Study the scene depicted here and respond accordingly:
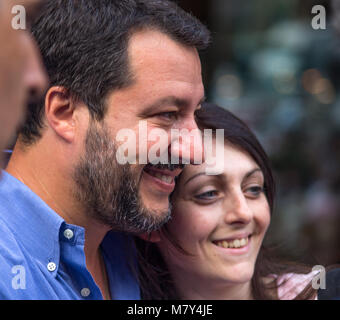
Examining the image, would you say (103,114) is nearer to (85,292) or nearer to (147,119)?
(147,119)

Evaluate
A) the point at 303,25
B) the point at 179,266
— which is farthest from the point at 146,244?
the point at 303,25

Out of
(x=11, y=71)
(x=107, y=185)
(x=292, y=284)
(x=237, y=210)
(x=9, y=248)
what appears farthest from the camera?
(x=292, y=284)

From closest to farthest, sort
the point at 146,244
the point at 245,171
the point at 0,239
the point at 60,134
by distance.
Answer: the point at 0,239 → the point at 60,134 → the point at 245,171 → the point at 146,244

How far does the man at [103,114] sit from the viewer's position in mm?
1616

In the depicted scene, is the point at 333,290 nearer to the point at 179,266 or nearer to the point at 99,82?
the point at 179,266

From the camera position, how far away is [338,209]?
473 centimetres

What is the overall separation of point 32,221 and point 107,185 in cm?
25

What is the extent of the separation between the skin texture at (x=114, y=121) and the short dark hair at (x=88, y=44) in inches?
1.1

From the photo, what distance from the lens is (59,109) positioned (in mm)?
1649

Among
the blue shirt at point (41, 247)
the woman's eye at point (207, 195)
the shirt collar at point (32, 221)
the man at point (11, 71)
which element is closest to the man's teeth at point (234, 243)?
the woman's eye at point (207, 195)

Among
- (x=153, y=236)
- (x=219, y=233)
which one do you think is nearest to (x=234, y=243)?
(x=219, y=233)

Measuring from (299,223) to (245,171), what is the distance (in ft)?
11.1

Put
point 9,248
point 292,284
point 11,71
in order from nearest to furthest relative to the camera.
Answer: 1. point 11,71
2. point 9,248
3. point 292,284
